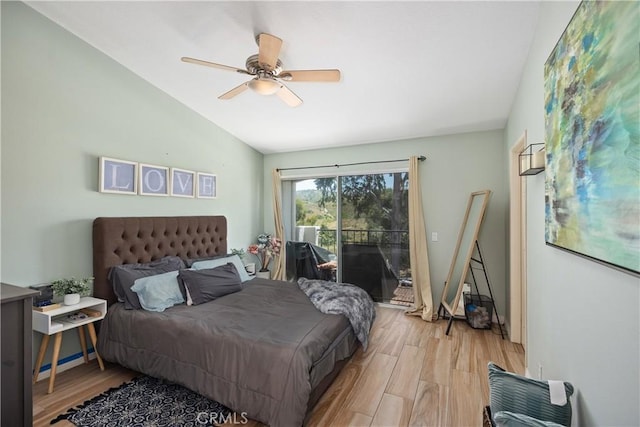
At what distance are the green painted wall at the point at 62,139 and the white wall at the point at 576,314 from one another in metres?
3.69

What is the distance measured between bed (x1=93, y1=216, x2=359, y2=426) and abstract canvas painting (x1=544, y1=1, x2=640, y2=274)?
62.8 inches

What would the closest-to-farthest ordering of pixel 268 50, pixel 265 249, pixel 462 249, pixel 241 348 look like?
pixel 241 348
pixel 268 50
pixel 462 249
pixel 265 249

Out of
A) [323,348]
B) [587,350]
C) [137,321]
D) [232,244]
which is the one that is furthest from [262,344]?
[232,244]

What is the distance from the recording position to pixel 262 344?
190cm

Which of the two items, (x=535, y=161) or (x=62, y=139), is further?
(x=62, y=139)

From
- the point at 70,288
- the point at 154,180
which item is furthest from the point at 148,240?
the point at 70,288

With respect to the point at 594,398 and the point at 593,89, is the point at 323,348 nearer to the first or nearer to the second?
the point at 594,398

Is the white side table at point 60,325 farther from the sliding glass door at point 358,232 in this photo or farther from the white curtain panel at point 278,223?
the sliding glass door at point 358,232

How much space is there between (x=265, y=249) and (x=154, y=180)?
208cm

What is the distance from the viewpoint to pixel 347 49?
2.46 metres

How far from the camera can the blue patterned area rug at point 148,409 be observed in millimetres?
1946

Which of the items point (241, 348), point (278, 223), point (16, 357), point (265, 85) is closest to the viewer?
point (16, 357)

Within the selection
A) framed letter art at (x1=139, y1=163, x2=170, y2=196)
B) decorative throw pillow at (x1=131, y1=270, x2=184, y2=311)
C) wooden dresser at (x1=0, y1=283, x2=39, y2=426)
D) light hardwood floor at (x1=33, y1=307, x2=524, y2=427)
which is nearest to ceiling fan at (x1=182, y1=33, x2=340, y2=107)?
framed letter art at (x1=139, y1=163, x2=170, y2=196)

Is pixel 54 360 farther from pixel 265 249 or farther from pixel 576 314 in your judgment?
pixel 576 314
